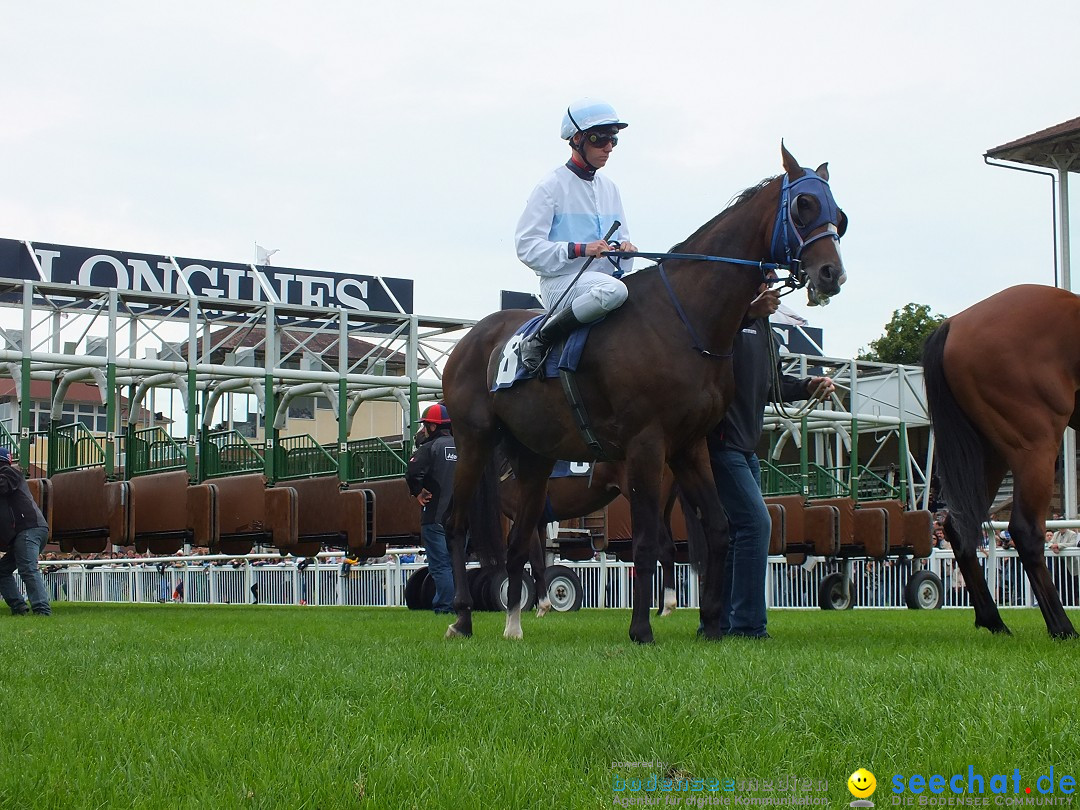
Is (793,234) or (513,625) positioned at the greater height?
(793,234)

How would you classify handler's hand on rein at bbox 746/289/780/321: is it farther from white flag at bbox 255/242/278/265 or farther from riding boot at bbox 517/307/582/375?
white flag at bbox 255/242/278/265

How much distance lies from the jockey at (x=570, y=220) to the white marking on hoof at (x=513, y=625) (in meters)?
1.53

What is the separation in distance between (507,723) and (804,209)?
3751mm

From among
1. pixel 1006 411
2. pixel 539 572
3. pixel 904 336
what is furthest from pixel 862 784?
pixel 904 336

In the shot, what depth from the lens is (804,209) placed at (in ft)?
21.3

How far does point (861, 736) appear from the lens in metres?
3.20

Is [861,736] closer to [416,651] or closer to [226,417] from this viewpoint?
[416,651]

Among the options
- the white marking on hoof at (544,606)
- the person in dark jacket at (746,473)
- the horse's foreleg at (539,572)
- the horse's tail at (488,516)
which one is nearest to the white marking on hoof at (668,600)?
the white marking on hoof at (544,606)

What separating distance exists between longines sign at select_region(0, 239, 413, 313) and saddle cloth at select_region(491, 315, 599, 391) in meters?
16.6

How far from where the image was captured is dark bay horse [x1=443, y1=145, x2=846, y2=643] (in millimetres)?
6512

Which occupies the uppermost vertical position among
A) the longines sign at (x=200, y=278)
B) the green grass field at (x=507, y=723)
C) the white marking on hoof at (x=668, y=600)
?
the longines sign at (x=200, y=278)

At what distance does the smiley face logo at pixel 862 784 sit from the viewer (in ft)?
8.66

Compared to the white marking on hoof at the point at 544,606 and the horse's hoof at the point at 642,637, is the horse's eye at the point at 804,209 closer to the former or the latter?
the horse's hoof at the point at 642,637

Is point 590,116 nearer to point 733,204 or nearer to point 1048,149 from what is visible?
point 733,204
